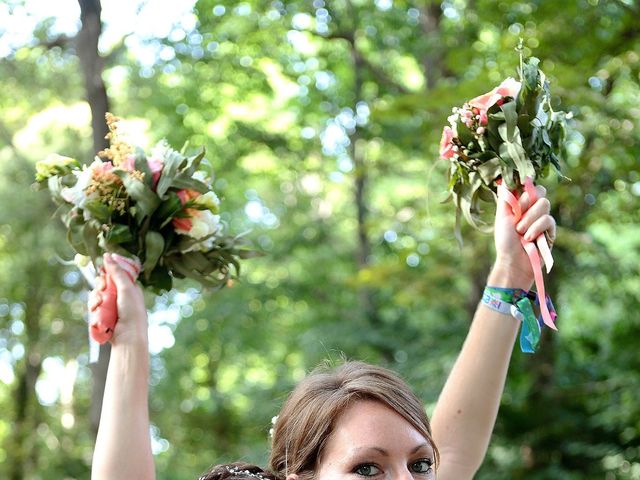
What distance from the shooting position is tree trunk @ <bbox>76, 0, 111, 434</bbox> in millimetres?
8352

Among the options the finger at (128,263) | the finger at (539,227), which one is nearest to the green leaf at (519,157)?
the finger at (539,227)

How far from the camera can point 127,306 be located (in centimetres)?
294

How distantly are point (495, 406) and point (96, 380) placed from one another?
5.53m

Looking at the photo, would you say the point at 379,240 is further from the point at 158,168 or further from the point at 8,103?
the point at 158,168

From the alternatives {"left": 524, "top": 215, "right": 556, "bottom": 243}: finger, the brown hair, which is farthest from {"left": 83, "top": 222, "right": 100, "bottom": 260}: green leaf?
{"left": 524, "top": 215, "right": 556, "bottom": 243}: finger

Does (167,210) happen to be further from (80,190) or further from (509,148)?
(509,148)

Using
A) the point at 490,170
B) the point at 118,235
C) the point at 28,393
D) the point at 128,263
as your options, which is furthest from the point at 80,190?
the point at 28,393

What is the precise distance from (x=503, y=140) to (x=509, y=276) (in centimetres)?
42

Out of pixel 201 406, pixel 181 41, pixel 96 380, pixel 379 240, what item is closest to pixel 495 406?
pixel 96 380

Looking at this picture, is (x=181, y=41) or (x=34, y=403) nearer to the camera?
(x=181, y=41)

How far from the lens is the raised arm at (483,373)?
2.93m

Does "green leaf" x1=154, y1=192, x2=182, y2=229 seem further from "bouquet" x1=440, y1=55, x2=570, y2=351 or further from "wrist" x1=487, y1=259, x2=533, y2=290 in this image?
"wrist" x1=487, y1=259, x2=533, y2=290

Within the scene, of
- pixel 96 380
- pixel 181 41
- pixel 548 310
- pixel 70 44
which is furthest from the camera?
pixel 181 41

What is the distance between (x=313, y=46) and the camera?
49.9 ft
